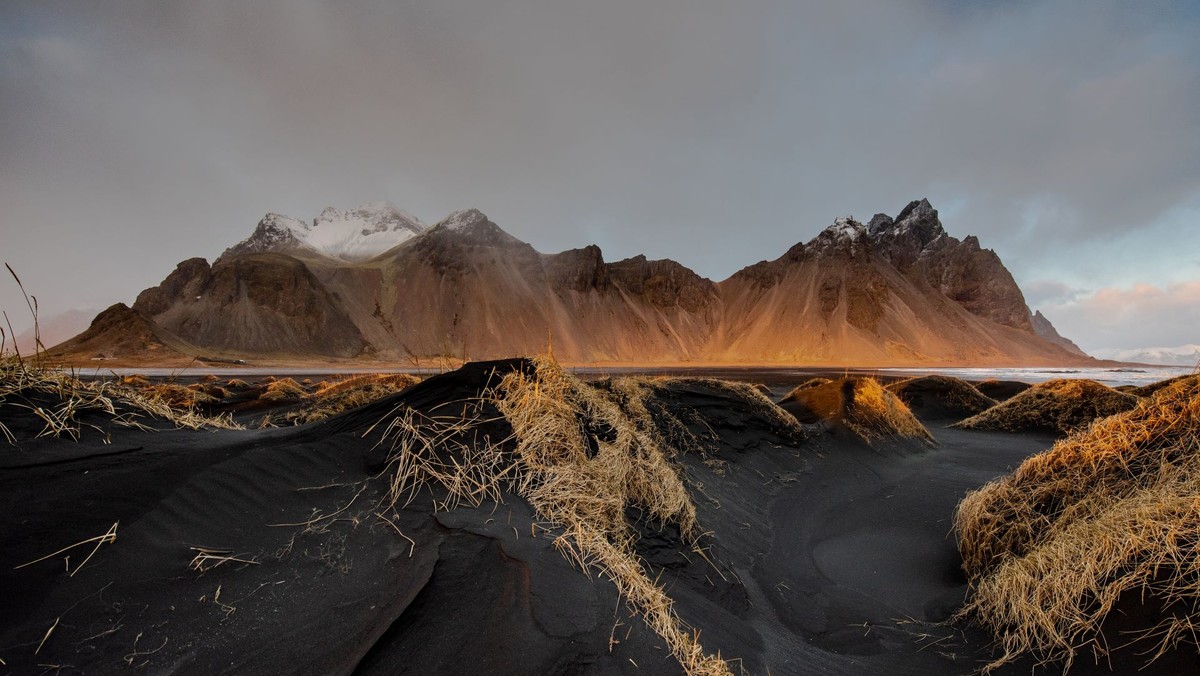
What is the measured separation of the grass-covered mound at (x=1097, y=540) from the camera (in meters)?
2.88

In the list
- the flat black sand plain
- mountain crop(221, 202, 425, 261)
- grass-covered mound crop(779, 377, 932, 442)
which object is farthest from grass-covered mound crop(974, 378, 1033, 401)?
mountain crop(221, 202, 425, 261)

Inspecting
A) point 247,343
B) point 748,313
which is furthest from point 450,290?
point 748,313

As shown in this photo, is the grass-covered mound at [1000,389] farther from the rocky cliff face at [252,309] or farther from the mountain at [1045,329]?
the mountain at [1045,329]

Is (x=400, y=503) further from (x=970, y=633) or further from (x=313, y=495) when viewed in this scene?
(x=970, y=633)

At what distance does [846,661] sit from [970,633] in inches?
42.7

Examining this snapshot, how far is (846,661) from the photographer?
3.71 meters

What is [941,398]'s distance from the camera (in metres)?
17.0

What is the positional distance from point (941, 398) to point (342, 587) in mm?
20223

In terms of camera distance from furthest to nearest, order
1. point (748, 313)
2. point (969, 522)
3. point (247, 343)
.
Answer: point (748, 313) < point (247, 343) < point (969, 522)

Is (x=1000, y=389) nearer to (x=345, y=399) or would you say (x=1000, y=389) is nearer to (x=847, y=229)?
(x=345, y=399)

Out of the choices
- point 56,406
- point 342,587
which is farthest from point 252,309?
point 342,587

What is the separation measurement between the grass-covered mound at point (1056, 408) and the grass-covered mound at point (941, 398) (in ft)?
8.20

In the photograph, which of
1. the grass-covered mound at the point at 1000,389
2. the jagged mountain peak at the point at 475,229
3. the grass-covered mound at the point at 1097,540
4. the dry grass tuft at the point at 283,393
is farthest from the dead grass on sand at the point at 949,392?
the jagged mountain peak at the point at 475,229

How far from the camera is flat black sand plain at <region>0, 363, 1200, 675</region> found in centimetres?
192
